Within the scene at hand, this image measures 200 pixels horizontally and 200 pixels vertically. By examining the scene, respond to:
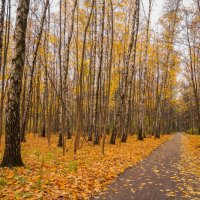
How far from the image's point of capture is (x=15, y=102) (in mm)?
7137

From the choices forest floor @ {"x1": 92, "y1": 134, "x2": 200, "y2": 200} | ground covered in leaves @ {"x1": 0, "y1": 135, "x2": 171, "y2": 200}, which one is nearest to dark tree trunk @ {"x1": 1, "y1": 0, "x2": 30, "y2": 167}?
Result: ground covered in leaves @ {"x1": 0, "y1": 135, "x2": 171, "y2": 200}

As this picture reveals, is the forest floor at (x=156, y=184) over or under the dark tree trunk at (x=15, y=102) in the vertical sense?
under

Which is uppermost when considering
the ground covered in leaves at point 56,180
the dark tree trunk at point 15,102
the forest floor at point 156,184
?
the dark tree trunk at point 15,102

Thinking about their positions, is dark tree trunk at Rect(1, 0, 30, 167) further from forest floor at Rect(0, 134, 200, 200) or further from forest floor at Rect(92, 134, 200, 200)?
forest floor at Rect(92, 134, 200, 200)

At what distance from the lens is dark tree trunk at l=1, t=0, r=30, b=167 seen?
709cm

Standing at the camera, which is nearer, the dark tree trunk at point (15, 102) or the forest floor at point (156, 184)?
the forest floor at point (156, 184)

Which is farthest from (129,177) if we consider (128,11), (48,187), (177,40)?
(128,11)

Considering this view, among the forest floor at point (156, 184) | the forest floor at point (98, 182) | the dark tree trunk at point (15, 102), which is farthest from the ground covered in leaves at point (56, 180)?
the dark tree trunk at point (15, 102)

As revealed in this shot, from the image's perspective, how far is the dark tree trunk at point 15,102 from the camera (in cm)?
709

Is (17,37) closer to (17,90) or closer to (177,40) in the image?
(17,90)

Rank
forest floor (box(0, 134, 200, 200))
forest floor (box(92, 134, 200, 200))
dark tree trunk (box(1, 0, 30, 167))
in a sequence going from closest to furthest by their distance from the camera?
forest floor (box(0, 134, 200, 200))
forest floor (box(92, 134, 200, 200))
dark tree trunk (box(1, 0, 30, 167))

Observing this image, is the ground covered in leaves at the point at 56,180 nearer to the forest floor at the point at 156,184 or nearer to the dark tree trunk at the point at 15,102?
the forest floor at the point at 156,184

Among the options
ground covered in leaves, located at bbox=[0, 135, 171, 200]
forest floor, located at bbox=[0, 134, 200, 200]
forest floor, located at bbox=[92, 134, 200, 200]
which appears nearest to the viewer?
ground covered in leaves, located at bbox=[0, 135, 171, 200]

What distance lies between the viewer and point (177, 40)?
13.6 metres
